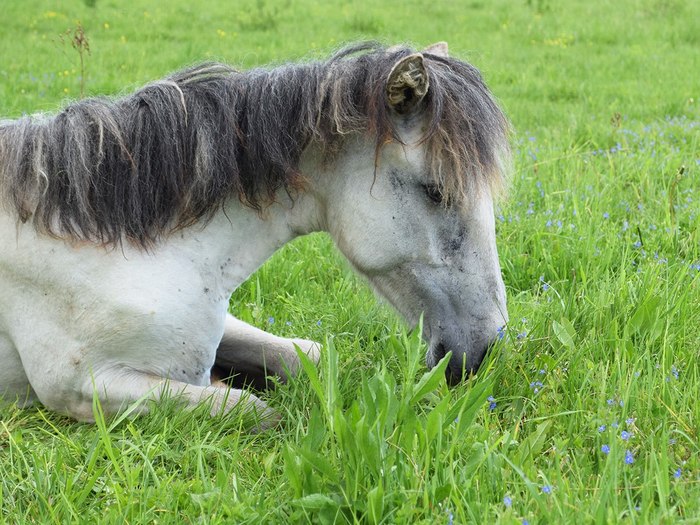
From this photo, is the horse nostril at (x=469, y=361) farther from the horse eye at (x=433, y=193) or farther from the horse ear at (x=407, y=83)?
the horse ear at (x=407, y=83)

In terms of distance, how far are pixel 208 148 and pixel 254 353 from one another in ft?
3.29

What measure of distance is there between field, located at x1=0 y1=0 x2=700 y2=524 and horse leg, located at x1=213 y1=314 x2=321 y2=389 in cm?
20

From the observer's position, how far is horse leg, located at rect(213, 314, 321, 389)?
3.53 meters

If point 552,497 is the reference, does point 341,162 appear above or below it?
above

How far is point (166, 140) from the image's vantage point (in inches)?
119

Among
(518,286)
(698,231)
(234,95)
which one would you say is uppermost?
(234,95)

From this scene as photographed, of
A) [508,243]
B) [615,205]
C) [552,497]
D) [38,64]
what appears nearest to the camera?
[552,497]

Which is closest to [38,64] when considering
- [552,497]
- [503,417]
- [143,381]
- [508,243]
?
[508,243]

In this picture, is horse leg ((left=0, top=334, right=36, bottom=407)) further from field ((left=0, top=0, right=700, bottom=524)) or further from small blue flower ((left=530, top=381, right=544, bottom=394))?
small blue flower ((left=530, top=381, right=544, bottom=394))

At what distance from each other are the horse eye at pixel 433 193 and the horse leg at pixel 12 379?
1.73 m

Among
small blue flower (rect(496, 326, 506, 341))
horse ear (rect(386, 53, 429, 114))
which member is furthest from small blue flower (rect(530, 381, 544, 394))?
horse ear (rect(386, 53, 429, 114))

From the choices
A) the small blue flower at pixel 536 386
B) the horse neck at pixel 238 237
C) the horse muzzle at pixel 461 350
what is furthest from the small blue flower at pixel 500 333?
the horse neck at pixel 238 237

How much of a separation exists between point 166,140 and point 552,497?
1830 millimetres

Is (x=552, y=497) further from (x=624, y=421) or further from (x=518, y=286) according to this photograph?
(x=518, y=286)
